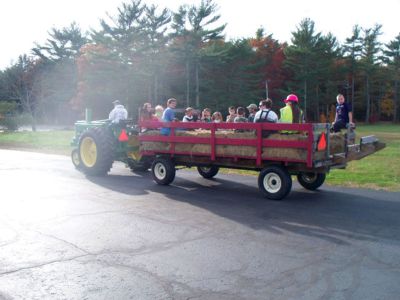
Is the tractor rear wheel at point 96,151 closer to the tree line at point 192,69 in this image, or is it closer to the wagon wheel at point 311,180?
the wagon wheel at point 311,180

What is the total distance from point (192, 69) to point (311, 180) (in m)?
40.0

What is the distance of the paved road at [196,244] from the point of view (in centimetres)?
442

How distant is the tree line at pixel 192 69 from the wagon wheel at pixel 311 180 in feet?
106

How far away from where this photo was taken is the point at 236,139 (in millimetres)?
8922

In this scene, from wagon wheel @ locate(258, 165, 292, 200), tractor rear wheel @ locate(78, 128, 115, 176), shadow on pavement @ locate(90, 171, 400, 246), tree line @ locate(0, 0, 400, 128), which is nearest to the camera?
shadow on pavement @ locate(90, 171, 400, 246)

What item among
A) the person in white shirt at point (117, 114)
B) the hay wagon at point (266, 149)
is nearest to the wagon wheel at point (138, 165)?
the person in white shirt at point (117, 114)

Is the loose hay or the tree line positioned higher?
the tree line

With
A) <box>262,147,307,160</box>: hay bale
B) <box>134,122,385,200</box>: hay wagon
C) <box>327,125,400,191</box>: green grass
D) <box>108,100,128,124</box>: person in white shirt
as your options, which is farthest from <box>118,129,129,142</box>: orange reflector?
<box>327,125,400,191</box>: green grass

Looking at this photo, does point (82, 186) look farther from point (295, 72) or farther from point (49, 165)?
point (295, 72)

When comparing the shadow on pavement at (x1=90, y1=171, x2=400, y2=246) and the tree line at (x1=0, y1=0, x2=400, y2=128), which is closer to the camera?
the shadow on pavement at (x1=90, y1=171, x2=400, y2=246)

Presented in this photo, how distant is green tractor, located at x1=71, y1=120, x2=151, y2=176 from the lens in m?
11.7

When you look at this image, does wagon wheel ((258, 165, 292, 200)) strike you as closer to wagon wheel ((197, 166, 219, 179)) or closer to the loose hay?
the loose hay

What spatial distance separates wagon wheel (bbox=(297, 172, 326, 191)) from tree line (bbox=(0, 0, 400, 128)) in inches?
1271

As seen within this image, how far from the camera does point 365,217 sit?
282 inches
